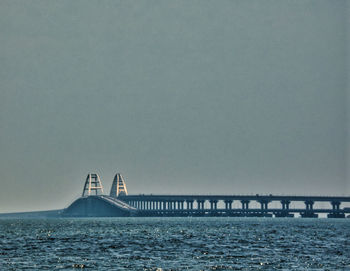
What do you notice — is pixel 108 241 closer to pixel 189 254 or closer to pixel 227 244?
pixel 227 244

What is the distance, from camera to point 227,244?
114 metres

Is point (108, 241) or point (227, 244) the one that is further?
point (108, 241)

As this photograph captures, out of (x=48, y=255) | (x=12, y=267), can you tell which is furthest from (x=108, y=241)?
(x=12, y=267)

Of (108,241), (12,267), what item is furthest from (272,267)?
(108,241)

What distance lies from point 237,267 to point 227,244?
34.0 m

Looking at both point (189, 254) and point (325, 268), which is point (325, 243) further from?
point (325, 268)

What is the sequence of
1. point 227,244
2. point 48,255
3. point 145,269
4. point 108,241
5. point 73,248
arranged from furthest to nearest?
point 108,241 < point 227,244 < point 73,248 < point 48,255 < point 145,269

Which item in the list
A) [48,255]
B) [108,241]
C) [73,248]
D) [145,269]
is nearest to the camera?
[145,269]

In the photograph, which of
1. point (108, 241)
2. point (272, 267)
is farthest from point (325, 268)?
point (108, 241)

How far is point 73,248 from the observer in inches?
4136

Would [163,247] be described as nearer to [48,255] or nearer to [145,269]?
[48,255]

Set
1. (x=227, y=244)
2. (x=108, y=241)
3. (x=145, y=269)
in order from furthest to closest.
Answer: (x=108, y=241)
(x=227, y=244)
(x=145, y=269)

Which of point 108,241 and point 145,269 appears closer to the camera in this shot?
point 145,269

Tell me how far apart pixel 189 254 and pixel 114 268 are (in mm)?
17356
